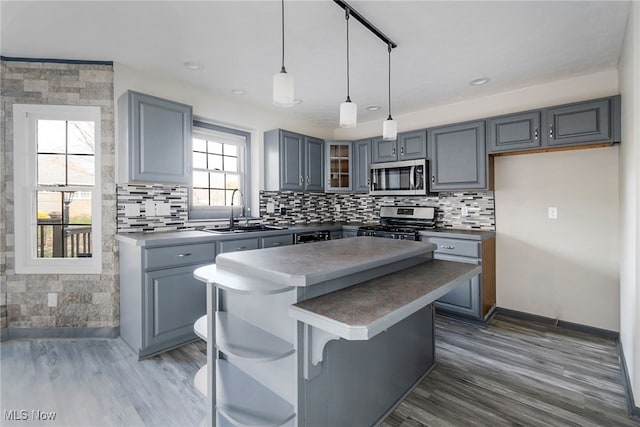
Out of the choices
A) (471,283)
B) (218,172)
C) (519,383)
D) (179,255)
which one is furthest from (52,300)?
(471,283)

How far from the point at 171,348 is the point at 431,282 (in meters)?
2.20

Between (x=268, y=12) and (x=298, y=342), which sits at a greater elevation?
(x=268, y=12)

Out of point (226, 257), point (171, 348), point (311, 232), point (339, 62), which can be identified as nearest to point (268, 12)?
point (339, 62)

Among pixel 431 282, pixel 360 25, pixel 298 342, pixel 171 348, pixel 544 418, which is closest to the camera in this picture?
pixel 298 342

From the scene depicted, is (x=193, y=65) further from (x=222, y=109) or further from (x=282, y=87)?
(x=282, y=87)

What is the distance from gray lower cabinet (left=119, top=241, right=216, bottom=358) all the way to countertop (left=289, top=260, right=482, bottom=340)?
1698 mm

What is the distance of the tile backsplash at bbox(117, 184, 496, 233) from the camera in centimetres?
293

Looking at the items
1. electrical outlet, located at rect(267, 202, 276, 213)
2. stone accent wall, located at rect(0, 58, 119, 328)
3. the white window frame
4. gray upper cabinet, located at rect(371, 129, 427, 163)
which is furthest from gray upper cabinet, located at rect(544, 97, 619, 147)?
the white window frame

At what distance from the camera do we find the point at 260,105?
3.88 meters

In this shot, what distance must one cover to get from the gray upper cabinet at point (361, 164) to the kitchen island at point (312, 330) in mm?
2518

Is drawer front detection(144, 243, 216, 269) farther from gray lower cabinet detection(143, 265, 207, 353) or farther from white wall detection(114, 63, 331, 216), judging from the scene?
white wall detection(114, 63, 331, 216)

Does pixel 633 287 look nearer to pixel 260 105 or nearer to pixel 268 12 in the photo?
pixel 268 12

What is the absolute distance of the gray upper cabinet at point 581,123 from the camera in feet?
8.60

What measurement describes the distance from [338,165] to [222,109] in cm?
175
